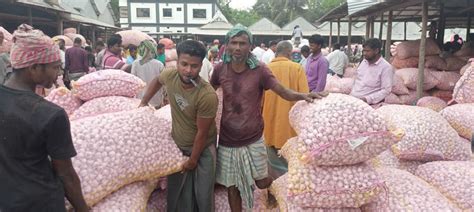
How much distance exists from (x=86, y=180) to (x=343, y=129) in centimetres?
125

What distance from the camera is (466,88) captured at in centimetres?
314

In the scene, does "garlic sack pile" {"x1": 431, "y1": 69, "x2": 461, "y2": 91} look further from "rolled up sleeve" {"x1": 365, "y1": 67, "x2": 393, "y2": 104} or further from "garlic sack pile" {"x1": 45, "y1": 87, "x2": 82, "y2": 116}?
"garlic sack pile" {"x1": 45, "y1": 87, "x2": 82, "y2": 116}

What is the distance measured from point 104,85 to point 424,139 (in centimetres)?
209

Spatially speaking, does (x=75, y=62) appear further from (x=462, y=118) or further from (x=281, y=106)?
(x=462, y=118)

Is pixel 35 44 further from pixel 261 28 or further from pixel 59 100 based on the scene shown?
pixel 261 28

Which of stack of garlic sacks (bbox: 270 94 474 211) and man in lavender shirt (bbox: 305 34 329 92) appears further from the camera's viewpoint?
man in lavender shirt (bbox: 305 34 329 92)

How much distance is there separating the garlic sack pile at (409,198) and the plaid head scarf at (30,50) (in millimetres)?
1676

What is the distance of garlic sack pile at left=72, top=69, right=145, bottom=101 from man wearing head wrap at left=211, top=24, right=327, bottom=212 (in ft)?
2.55

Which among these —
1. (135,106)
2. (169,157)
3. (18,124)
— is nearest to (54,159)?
(18,124)

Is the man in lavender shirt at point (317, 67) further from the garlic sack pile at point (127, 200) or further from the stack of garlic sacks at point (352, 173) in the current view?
the garlic sack pile at point (127, 200)

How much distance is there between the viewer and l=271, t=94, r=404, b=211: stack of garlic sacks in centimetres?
187

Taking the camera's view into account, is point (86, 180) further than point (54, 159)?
Yes

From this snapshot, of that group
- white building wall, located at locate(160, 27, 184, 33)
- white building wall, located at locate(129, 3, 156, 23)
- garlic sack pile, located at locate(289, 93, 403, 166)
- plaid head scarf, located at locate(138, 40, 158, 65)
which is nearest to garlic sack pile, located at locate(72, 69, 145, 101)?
garlic sack pile, located at locate(289, 93, 403, 166)

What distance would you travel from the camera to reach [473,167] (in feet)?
7.22
